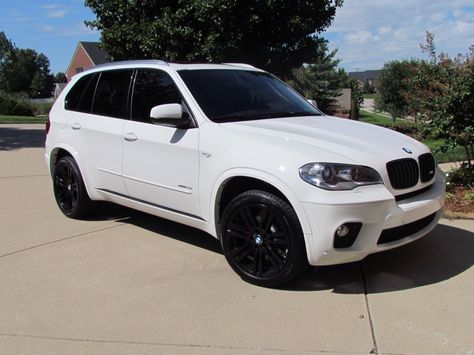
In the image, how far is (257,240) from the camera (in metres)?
4.29

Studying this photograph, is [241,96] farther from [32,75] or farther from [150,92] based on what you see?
[32,75]

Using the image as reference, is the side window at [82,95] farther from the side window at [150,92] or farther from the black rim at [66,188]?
the side window at [150,92]

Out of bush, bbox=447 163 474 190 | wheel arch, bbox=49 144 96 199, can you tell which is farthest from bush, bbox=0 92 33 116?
bush, bbox=447 163 474 190

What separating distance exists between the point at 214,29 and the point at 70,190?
26.3 feet

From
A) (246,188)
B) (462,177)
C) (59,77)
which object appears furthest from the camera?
(59,77)

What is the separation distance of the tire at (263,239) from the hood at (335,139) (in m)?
0.47

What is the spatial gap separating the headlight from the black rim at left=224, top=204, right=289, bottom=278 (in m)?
0.38

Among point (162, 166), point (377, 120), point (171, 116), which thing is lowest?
point (377, 120)

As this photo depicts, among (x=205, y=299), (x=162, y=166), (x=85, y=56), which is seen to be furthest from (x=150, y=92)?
(x=85, y=56)

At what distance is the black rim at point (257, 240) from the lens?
4.14 m

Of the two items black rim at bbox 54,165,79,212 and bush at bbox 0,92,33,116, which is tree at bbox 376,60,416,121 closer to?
bush at bbox 0,92,33,116

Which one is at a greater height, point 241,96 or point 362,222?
point 241,96

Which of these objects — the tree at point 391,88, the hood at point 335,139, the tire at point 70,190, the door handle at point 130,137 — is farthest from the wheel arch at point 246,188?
the tree at point 391,88

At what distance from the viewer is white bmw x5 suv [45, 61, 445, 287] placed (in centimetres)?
394
